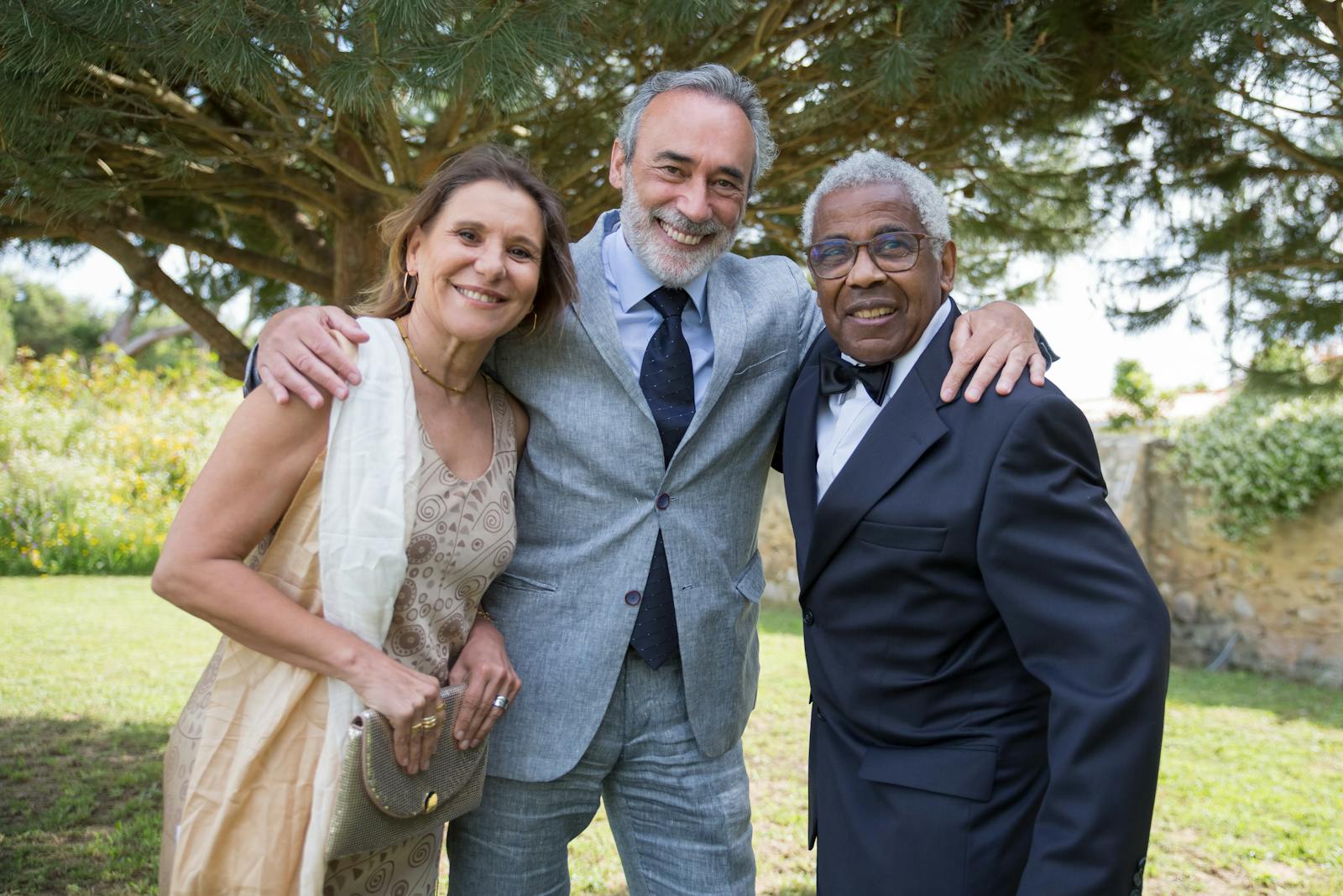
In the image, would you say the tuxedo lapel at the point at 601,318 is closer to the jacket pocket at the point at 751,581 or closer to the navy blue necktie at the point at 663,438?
the navy blue necktie at the point at 663,438

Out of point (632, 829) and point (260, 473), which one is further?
point (632, 829)

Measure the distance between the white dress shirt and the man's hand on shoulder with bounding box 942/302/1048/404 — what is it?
0.08 meters

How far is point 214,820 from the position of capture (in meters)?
1.69

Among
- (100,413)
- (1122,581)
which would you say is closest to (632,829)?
(1122,581)

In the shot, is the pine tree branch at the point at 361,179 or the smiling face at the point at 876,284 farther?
the pine tree branch at the point at 361,179

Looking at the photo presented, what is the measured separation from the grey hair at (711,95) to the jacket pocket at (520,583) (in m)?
0.94

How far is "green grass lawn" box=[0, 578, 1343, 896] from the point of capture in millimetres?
3721

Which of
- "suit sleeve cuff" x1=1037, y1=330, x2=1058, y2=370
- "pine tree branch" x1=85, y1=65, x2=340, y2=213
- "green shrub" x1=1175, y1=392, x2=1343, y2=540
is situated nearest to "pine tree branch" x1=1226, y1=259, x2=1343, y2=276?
"suit sleeve cuff" x1=1037, y1=330, x2=1058, y2=370

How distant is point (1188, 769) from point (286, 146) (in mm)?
4856

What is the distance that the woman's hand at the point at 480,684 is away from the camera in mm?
1836

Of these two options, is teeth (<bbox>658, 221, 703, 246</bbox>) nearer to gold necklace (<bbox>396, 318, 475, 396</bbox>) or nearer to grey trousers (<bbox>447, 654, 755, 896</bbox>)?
gold necklace (<bbox>396, 318, 475, 396</bbox>)

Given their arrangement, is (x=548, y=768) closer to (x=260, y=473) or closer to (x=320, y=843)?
(x=320, y=843)

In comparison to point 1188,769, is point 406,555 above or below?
above

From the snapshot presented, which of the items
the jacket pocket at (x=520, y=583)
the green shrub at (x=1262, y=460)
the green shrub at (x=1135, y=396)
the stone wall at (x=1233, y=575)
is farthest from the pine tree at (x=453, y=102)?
the green shrub at (x=1135, y=396)
